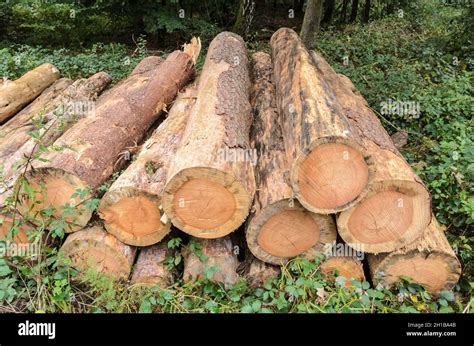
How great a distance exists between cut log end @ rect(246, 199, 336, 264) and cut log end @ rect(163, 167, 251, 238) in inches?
7.5

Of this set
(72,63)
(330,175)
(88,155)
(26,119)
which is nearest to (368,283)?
(330,175)

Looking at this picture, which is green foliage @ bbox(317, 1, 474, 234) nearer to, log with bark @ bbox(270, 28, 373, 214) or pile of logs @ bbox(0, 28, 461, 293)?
pile of logs @ bbox(0, 28, 461, 293)

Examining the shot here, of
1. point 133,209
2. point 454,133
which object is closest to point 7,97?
point 133,209

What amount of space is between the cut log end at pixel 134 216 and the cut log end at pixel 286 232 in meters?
0.77

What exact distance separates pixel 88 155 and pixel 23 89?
11.4 ft

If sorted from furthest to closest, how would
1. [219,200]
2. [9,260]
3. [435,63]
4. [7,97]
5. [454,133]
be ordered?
[435,63]
[7,97]
[454,133]
[9,260]
[219,200]

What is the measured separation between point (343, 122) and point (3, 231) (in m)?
3.03

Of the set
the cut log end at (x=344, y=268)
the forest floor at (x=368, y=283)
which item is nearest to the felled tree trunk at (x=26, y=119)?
the forest floor at (x=368, y=283)

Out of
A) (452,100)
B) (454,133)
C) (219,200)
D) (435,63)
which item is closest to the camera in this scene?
(219,200)

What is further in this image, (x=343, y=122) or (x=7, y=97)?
(x=7, y=97)

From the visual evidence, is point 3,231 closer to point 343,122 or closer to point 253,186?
point 253,186

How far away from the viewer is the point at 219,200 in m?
3.27

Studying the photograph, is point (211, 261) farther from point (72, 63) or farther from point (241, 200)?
point (72, 63)

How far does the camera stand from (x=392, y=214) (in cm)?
339
